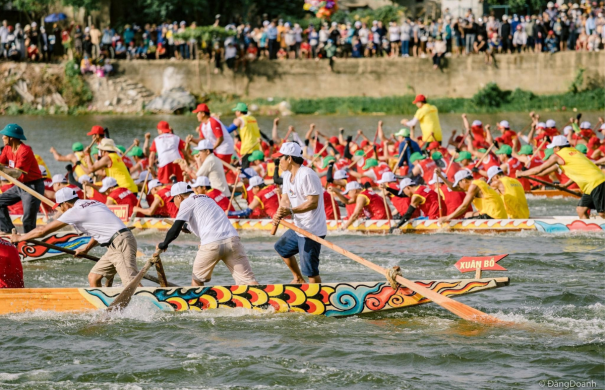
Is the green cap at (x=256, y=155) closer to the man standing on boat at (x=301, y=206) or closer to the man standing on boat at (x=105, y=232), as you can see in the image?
the man standing on boat at (x=301, y=206)

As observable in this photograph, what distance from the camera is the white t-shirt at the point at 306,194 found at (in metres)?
9.62

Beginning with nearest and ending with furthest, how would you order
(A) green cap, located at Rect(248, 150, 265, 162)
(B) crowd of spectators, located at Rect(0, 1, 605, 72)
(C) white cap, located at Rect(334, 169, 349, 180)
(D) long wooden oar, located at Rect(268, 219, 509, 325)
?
1. (D) long wooden oar, located at Rect(268, 219, 509, 325)
2. (C) white cap, located at Rect(334, 169, 349, 180)
3. (A) green cap, located at Rect(248, 150, 265, 162)
4. (B) crowd of spectators, located at Rect(0, 1, 605, 72)

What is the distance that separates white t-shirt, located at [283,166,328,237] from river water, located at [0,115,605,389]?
100cm

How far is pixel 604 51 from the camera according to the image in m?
33.9

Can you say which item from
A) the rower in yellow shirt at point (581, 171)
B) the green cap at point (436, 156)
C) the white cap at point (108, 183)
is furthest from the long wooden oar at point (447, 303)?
the green cap at point (436, 156)

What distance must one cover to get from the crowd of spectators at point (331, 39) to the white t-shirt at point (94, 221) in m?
26.2

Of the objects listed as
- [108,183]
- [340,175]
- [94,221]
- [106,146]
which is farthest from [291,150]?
[340,175]

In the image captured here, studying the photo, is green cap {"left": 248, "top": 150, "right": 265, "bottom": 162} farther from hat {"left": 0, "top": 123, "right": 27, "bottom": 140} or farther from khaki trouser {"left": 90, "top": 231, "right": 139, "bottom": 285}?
khaki trouser {"left": 90, "top": 231, "right": 139, "bottom": 285}

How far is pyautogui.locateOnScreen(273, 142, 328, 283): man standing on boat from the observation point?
9617 millimetres

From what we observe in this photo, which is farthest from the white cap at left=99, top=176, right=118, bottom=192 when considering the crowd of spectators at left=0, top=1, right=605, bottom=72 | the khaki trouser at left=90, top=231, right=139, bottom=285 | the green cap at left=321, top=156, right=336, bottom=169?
the crowd of spectators at left=0, top=1, right=605, bottom=72

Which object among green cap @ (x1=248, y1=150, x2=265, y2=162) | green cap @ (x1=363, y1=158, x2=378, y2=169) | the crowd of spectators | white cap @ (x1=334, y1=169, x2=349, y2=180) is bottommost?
green cap @ (x1=363, y1=158, x2=378, y2=169)

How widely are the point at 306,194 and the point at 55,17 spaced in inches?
1204

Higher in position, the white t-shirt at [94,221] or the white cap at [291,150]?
the white cap at [291,150]

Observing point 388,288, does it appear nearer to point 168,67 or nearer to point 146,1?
point 168,67
